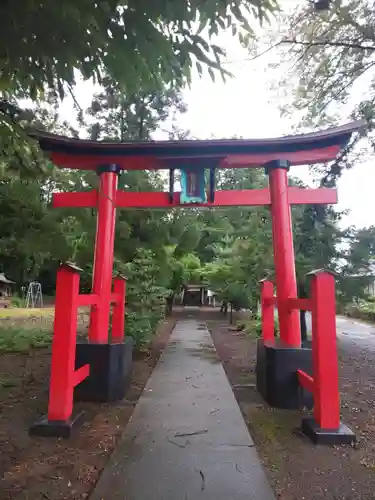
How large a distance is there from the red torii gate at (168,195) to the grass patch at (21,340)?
140 inches

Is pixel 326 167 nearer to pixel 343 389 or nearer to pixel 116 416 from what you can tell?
pixel 343 389

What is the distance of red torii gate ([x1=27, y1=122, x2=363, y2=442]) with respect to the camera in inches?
176

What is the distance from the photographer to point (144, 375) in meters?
5.92

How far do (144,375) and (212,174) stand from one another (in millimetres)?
3268

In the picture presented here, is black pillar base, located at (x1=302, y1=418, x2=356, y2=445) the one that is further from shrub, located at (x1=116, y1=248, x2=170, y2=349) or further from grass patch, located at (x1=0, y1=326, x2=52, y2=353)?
grass patch, located at (x1=0, y1=326, x2=52, y2=353)

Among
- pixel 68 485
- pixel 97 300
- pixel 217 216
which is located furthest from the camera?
pixel 217 216

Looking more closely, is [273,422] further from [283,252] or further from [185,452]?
[283,252]

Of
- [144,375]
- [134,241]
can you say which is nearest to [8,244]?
[134,241]

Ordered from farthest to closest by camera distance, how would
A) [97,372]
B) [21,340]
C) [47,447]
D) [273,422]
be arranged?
[21,340] → [97,372] → [273,422] → [47,447]

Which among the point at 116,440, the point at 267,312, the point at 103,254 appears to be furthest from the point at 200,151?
the point at 116,440

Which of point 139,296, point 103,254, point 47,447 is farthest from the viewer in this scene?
point 139,296

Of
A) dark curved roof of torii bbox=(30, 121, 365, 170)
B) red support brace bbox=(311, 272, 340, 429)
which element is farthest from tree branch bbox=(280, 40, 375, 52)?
red support brace bbox=(311, 272, 340, 429)

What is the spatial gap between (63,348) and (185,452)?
138 centimetres

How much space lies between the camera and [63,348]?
339 cm
